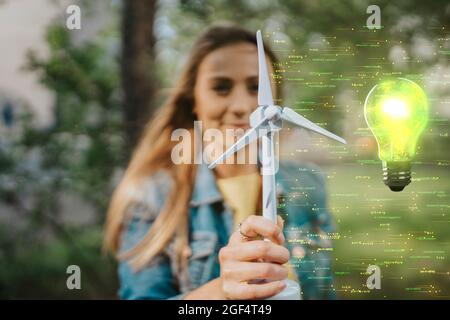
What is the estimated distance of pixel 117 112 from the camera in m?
3.40

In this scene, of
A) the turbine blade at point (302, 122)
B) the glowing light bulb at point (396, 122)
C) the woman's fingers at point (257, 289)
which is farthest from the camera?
the glowing light bulb at point (396, 122)

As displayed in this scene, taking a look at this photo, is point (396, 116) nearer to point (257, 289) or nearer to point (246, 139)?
point (246, 139)

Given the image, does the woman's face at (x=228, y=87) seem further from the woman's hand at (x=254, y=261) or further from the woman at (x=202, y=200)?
the woman's hand at (x=254, y=261)

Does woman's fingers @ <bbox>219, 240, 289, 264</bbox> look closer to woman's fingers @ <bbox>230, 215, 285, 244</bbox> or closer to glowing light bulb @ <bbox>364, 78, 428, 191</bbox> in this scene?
woman's fingers @ <bbox>230, 215, 285, 244</bbox>

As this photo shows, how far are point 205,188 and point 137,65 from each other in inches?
26.6

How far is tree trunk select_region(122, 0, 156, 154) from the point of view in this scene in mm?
3383

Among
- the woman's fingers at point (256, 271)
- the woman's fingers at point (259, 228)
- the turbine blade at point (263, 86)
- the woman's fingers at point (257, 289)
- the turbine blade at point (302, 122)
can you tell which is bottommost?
the woman's fingers at point (257, 289)

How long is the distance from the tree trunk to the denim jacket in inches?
11.2

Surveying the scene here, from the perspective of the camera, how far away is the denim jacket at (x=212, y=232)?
10.9ft

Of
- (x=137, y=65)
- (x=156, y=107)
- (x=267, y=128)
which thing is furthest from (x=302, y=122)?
(x=137, y=65)

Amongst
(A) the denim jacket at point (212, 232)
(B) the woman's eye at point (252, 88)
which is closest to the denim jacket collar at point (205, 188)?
(A) the denim jacket at point (212, 232)

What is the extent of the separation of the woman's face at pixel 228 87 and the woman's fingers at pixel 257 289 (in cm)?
74
